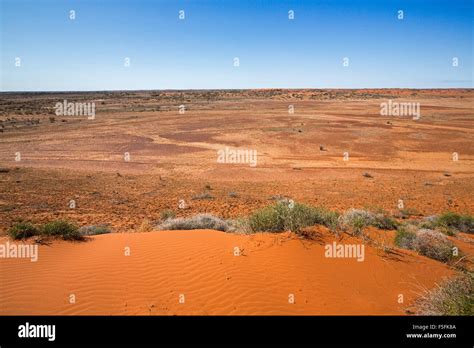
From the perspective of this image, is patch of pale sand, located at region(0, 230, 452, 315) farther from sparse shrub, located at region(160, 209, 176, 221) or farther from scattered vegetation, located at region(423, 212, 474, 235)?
scattered vegetation, located at region(423, 212, 474, 235)

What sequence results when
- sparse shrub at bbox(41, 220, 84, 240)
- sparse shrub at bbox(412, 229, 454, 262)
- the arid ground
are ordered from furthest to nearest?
sparse shrub at bbox(41, 220, 84, 240) → sparse shrub at bbox(412, 229, 454, 262) → the arid ground

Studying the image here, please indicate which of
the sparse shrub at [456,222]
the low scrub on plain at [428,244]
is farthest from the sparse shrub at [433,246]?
the sparse shrub at [456,222]

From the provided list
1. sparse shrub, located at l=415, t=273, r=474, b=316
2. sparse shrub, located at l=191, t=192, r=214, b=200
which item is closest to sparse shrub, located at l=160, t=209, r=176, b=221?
sparse shrub, located at l=191, t=192, r=214, b=200

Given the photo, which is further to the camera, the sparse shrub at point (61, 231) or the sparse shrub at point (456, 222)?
the sparse shrub at point (456, 222)

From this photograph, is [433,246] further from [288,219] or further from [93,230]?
[93,230]

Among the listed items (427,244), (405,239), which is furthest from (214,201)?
(427,244)

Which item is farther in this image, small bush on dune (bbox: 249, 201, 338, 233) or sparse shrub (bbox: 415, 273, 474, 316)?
small bush on dune (bbox: 249, 201, 338, 233)

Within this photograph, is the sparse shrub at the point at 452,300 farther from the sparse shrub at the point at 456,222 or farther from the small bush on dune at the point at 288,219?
the sparse shrub at the point at 456,222
